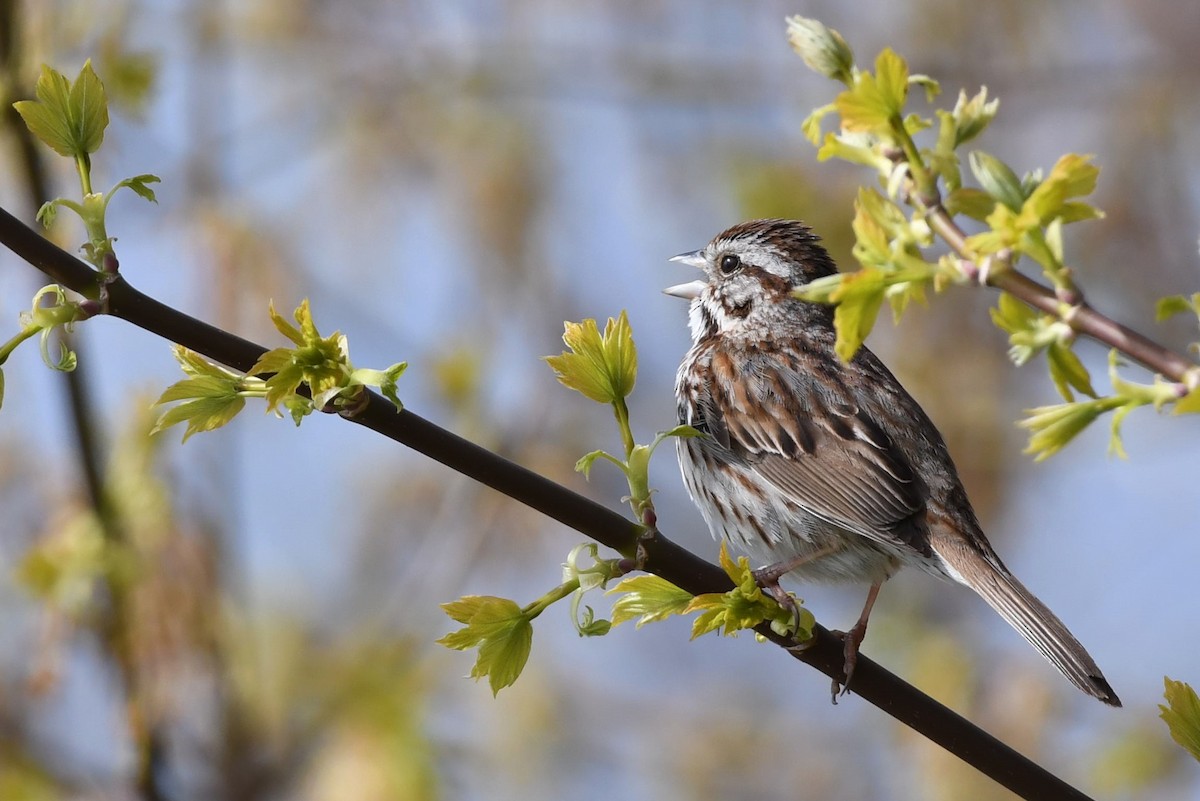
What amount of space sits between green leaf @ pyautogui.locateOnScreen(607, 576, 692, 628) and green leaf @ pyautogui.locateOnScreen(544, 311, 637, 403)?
0.79ft

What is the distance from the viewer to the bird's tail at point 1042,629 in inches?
94.6

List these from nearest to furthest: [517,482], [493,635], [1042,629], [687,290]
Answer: [517,482] < [493,635] < [1042,629] < [687,290]

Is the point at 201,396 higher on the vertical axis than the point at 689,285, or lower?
lower

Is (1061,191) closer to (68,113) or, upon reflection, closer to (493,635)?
(493,635)

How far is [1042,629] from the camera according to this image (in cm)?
268

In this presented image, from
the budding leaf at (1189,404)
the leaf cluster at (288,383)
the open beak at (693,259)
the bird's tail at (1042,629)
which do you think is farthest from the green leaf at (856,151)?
the open beak at (693,259)

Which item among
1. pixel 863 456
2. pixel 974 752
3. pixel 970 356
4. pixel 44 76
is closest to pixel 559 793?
pixel 970 356

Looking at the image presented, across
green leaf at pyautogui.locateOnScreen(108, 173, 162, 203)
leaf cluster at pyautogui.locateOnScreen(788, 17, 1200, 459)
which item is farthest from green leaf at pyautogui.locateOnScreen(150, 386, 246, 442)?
leaf cluster at pyautogui.locateOnScreen(788, 17, 1200, 459)

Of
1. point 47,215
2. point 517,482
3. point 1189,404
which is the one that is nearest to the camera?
point 1189,404

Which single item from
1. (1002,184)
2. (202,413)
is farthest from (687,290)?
(1002,184)

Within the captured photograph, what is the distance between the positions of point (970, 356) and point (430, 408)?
3.08 metres

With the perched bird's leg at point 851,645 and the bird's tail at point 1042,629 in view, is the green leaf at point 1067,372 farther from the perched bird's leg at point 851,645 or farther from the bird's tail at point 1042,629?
the bird's tail at point 1042,629

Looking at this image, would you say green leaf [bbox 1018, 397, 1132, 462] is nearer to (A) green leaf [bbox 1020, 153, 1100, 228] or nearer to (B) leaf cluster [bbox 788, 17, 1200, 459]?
(B) leaf cluster [bbox 788, 17, 1200, 459]

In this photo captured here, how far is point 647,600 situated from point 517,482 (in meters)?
0.31
